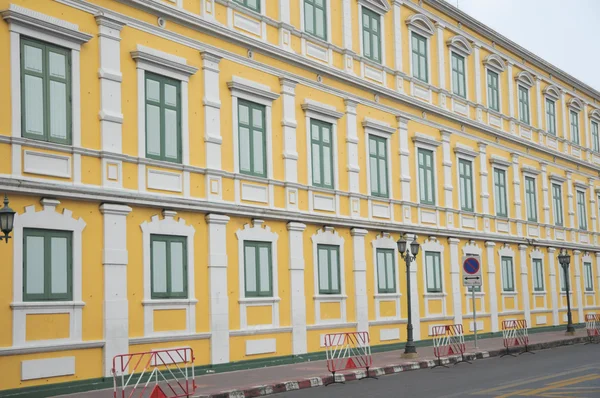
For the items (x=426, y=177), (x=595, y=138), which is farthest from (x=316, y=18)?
(x=595, y=138)

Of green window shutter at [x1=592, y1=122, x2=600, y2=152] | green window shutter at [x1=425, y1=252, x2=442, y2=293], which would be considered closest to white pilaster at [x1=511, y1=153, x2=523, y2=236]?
green window shutter at [x1=425, y1=252, x2=442, y2=293]

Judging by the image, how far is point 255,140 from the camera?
77.7ft

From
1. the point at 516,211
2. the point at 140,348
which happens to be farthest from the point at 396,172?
the point at 140,348

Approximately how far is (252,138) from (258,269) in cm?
355

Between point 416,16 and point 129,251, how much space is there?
1643 cm

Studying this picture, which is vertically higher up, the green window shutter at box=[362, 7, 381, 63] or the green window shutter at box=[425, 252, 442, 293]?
the green window shutter at box=[362, 7, 381, 63]

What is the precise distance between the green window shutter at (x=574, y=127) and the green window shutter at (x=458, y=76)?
517 inches

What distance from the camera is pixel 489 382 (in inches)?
707

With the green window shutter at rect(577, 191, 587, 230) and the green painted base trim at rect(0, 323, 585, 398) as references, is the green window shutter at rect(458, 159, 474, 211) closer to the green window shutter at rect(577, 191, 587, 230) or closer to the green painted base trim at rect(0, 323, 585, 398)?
the green painted base trim at rect(0, 323, 585, 398)

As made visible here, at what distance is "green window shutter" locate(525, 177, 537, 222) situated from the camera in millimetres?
39344

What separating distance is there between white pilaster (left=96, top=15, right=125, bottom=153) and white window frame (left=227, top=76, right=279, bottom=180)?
A: 391 centimetres

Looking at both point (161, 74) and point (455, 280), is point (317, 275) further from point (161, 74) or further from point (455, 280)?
point (455, 280)

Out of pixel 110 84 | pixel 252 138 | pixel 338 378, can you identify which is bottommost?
pixel 338 378

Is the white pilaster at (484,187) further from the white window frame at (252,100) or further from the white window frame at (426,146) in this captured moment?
the white window frame at (252,100)
